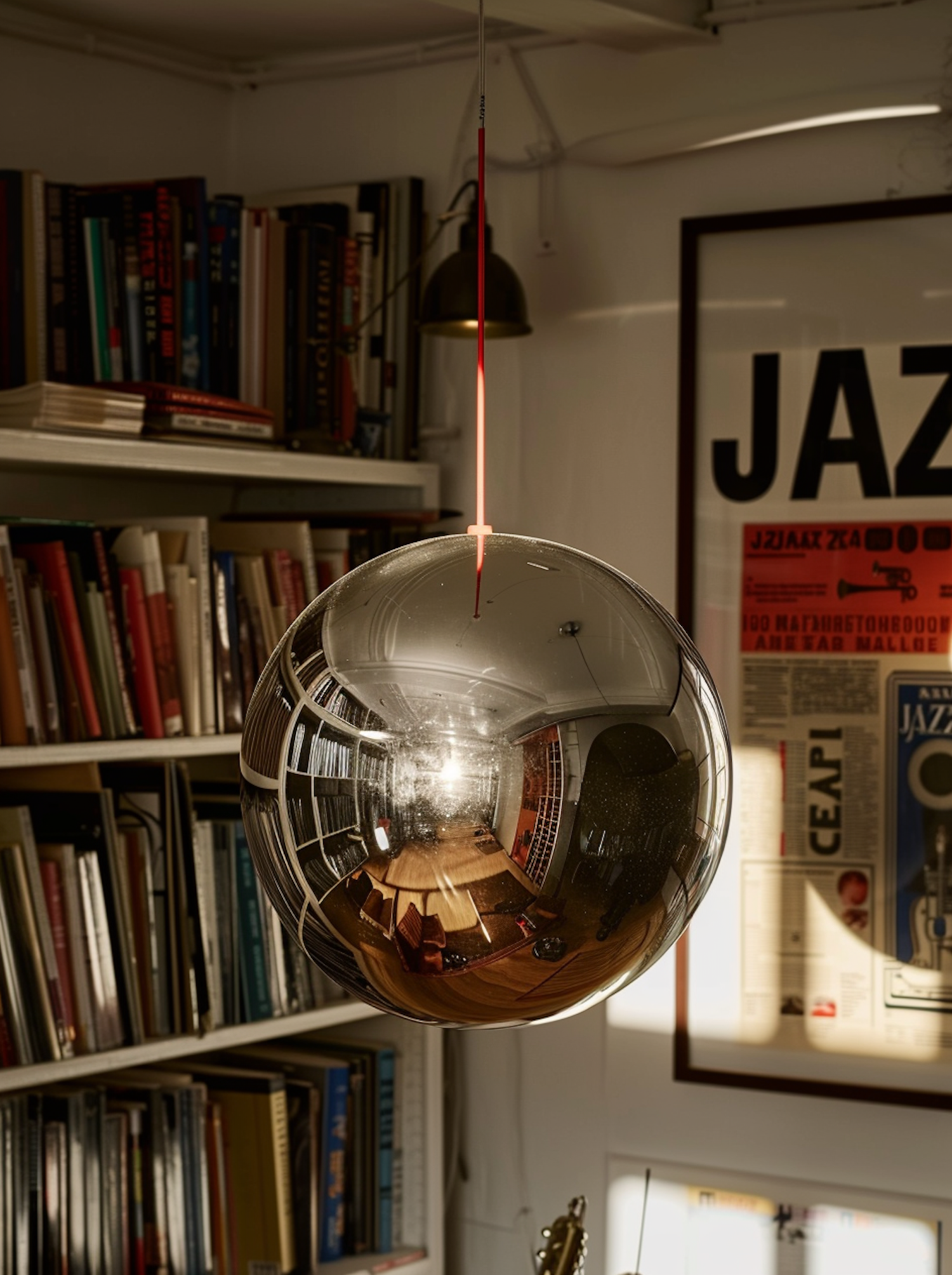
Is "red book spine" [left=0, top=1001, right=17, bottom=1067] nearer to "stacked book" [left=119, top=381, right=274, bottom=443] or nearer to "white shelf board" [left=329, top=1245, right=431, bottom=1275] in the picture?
"white shelf board" [left=329, top=1245, right=431, bottom=1275]

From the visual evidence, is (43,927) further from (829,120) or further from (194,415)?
(829,120)

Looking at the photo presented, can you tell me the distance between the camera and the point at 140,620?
2.12 m

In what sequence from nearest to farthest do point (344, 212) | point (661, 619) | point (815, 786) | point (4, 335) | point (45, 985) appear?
point (661, 619) → point (45, 985) → point (4, 335) → point (815, 786) → point (344, 212)

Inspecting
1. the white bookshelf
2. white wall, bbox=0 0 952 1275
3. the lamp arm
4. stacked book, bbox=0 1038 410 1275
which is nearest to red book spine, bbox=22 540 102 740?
the white bookshelf

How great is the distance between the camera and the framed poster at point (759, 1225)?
2281mm

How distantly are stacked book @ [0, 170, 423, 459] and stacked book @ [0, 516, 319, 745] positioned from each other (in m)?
0.24

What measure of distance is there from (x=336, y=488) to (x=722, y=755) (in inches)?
67.7

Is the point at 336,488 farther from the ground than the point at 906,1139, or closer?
farther from the ground

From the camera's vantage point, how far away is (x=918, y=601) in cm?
228

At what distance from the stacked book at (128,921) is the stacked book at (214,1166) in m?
0.13

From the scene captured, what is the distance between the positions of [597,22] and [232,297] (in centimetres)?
71

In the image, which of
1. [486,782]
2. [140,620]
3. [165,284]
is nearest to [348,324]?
[165,284]

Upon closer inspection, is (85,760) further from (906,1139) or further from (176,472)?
(906,1139)

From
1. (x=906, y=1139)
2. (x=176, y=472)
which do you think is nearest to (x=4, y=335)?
(x=176, y=472)
